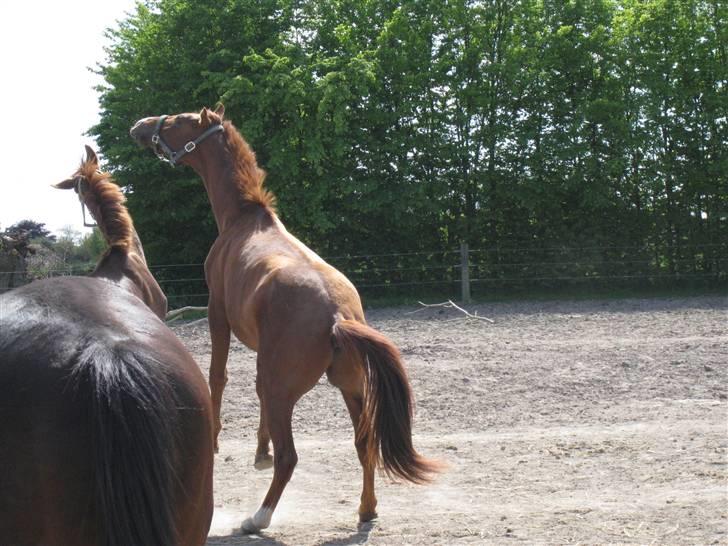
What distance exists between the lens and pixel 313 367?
4602mm

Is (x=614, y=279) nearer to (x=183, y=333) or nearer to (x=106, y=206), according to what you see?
(x=183, y=333)

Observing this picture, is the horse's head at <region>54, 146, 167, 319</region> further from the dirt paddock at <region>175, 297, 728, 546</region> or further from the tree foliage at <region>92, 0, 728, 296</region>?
the tree foliage at <region>92, 0, 728, 296</region>

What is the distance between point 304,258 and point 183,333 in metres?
8.31

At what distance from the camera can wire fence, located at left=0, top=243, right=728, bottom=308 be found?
1830 centimetres

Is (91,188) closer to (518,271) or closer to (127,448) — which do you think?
(127,448)

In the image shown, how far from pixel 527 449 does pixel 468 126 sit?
47.5 feet

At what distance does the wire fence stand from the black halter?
36.5ft

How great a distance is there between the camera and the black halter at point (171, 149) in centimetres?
686

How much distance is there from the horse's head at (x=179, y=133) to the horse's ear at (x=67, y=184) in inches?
55.0

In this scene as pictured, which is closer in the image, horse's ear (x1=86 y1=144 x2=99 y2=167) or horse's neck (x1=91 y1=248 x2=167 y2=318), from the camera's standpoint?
horse's neck (x1=91 y1=248 x2=167 y2=318)

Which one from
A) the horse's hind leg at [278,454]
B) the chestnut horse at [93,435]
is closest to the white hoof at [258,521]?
the horse's hind leg at [278,454]

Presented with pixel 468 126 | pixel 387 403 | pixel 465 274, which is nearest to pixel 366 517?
pixel 387 403

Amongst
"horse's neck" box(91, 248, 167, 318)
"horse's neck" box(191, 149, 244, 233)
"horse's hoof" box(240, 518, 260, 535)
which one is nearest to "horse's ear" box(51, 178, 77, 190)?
"horse's neck" box(91, 248, 167, 318)

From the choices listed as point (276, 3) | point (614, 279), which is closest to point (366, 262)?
point (614, 279)
